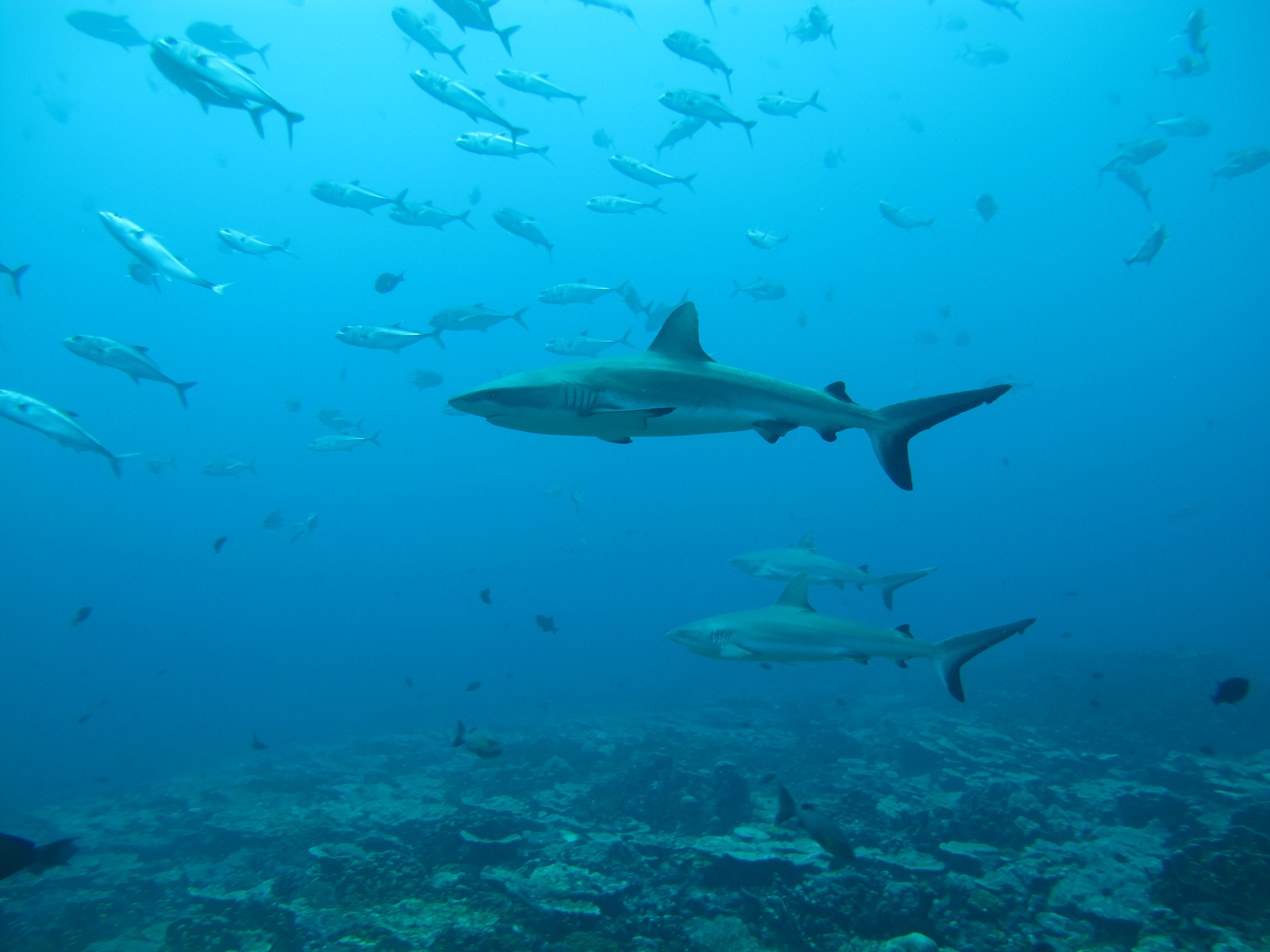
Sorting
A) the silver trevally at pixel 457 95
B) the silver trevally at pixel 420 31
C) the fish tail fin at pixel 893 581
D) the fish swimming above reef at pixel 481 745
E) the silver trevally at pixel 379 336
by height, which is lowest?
the fish swimming above reef at pixel 481 745

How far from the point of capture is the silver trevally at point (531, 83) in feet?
44.8

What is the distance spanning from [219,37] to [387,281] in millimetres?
12039

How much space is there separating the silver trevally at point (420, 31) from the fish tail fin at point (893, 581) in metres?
14.6

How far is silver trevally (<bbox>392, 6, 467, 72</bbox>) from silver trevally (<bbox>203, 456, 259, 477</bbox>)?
43.3ft

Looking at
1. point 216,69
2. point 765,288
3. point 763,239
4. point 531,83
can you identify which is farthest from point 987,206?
point 216,69

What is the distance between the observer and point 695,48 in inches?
540

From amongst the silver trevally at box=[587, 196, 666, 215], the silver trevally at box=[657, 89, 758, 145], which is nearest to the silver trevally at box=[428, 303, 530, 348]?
the silver trevally at box=[587, 196, 666, 215]

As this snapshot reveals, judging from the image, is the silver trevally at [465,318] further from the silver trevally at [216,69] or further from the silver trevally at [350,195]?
the silver trevally at [216,69]

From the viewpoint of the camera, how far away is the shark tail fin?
5.69 m

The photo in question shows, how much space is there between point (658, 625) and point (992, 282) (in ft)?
269

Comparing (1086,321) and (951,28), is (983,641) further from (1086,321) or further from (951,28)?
(1086,321)

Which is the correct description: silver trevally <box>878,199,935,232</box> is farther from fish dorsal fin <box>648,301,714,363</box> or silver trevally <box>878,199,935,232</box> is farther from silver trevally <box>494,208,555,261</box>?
fish dorsal fin <box>648,301,714,363</box>

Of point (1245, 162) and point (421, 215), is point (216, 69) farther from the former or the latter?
point (1245, 162)

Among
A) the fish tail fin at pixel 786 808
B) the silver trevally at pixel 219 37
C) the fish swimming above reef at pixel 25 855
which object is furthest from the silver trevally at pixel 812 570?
the silver trevally at pixel 219 37
